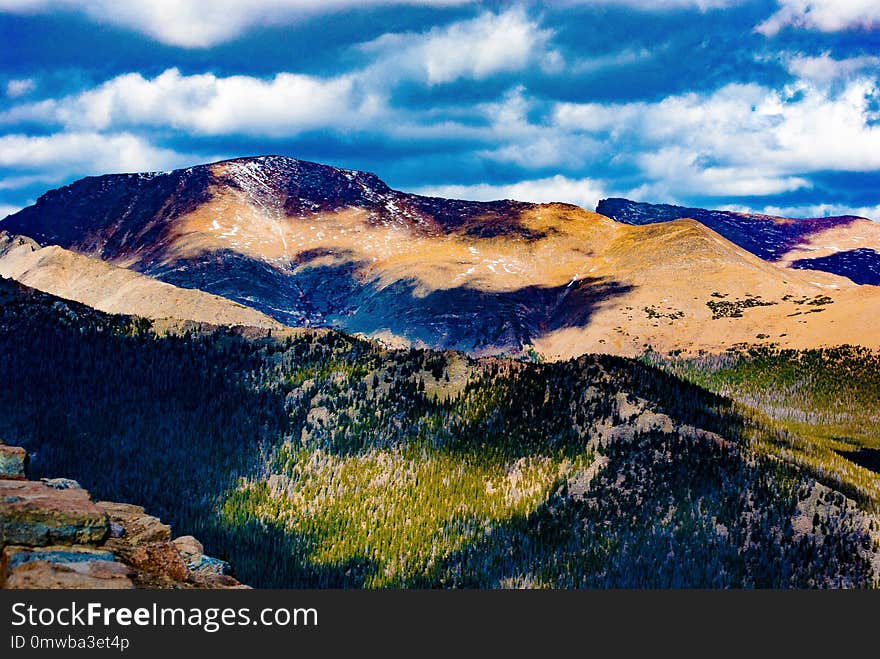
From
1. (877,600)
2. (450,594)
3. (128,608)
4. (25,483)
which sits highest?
(25,483)

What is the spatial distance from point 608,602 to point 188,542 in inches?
1962

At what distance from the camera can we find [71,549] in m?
68.9

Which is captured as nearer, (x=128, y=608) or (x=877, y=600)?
(x=128, y=608)

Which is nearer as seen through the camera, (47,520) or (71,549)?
(71,549)

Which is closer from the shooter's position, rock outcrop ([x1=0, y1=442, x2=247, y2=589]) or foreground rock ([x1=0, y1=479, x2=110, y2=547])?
rock outcrop ([x1=0, y1=442, x2=247, y2=589])

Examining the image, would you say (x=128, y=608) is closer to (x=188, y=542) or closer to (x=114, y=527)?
(x=114, y=527)

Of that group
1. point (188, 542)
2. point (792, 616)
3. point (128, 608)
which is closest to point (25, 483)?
point (128, 608)

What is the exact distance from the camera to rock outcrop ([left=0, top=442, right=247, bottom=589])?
2557 inches

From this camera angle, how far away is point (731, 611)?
90.6m

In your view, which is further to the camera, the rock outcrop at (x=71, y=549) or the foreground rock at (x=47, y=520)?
the foreground rock at (x=47, y=520)

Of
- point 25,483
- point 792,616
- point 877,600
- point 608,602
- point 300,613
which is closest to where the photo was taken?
point 300,613

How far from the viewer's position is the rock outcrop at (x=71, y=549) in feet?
213

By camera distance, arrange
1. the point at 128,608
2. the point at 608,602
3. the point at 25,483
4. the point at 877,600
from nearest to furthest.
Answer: the point at 128,608 < the point at 25,483 < the point at 608,602 < the point at 877,600

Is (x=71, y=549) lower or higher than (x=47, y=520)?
lower
